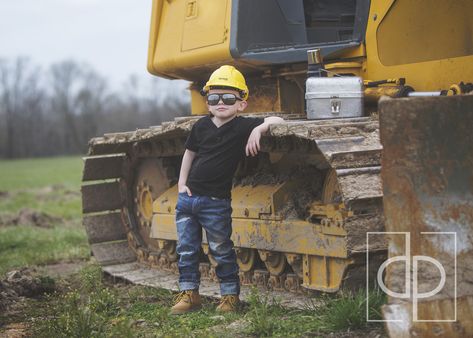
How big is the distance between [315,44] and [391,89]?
85cm

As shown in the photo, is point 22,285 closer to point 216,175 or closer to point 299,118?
point 216,175

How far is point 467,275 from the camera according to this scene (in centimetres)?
484

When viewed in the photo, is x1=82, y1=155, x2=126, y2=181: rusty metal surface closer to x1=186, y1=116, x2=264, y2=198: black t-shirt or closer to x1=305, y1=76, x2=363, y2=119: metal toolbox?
x1=186, y1=116, x2=264, y2=198: black t-shirt

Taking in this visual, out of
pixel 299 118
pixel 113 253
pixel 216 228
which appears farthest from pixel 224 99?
pixel 113 253

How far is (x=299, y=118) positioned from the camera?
6.73 meters

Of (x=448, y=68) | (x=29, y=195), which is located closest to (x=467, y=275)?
(x=448, y=68)

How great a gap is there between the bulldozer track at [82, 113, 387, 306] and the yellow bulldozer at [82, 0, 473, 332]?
1 cm

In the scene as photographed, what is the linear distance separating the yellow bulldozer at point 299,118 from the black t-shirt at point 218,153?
0.30 m

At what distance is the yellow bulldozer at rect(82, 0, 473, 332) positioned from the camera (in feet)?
18.7

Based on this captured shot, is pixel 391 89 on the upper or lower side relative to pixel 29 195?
upper

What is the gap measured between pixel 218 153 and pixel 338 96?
0.88 meters

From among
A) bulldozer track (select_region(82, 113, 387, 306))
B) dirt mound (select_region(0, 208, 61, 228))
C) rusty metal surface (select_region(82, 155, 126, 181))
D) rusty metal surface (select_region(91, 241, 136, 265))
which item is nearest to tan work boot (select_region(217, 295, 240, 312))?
bulldozer track (select_region(82, 113, 387, 306))

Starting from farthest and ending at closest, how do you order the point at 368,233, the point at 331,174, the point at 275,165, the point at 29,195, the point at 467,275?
the point at 29,195, the point at 275,165, the point at 331,174, the point at 368,233, the point at 467,275

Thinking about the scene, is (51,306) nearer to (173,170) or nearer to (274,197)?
(274,197)
